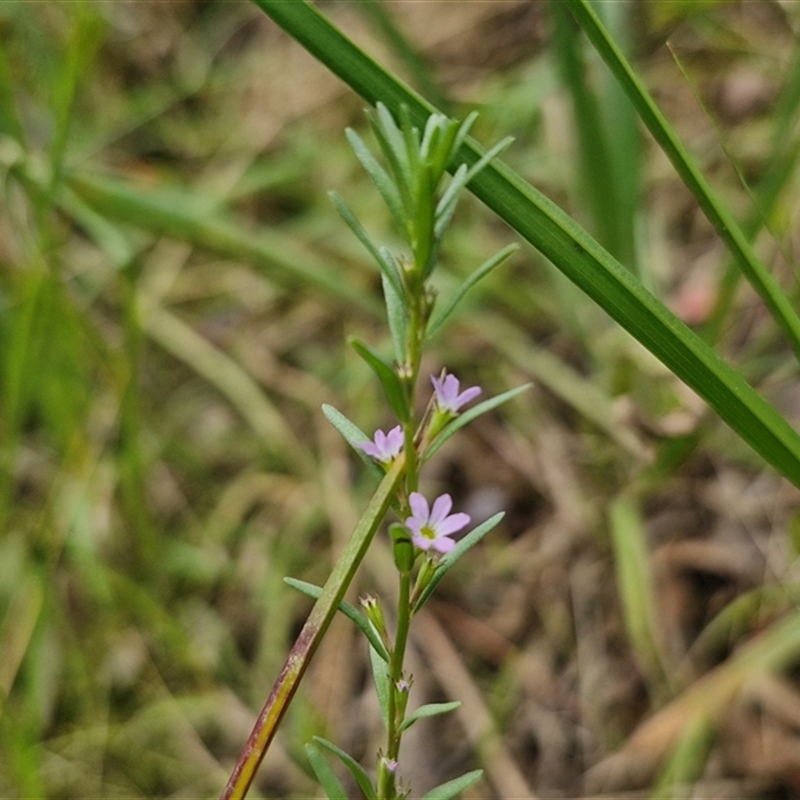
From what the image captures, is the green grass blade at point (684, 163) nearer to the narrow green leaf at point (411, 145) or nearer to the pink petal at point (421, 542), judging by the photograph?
the narrow green leaf at point (411, 145)

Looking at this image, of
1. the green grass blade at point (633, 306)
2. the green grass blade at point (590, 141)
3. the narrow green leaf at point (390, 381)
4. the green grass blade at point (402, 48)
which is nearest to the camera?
the narrow green leaf at point (390, 381)

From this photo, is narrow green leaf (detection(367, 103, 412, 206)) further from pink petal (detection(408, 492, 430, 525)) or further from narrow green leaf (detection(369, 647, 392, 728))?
narrow green leaf (detection(369, 647, 392, 728))

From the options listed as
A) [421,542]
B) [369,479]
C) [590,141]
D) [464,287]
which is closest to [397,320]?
[464,287]

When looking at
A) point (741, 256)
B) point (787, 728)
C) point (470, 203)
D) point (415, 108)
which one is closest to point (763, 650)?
point (787, 728)

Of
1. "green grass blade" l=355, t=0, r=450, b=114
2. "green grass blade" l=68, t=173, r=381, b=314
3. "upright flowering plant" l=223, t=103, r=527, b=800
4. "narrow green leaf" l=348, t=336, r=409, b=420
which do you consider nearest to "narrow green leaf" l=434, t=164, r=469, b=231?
"upright flowering plant" l=223, t=103, r=527, b=800

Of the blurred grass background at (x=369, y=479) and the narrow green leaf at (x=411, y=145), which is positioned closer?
the narrow green leaf at (x=411, y=145)

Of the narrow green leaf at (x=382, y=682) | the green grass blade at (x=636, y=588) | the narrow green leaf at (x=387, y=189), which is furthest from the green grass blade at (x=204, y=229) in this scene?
the narrow green leaf at (x=382, y=682)

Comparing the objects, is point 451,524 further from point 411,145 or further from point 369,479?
point 369,479
